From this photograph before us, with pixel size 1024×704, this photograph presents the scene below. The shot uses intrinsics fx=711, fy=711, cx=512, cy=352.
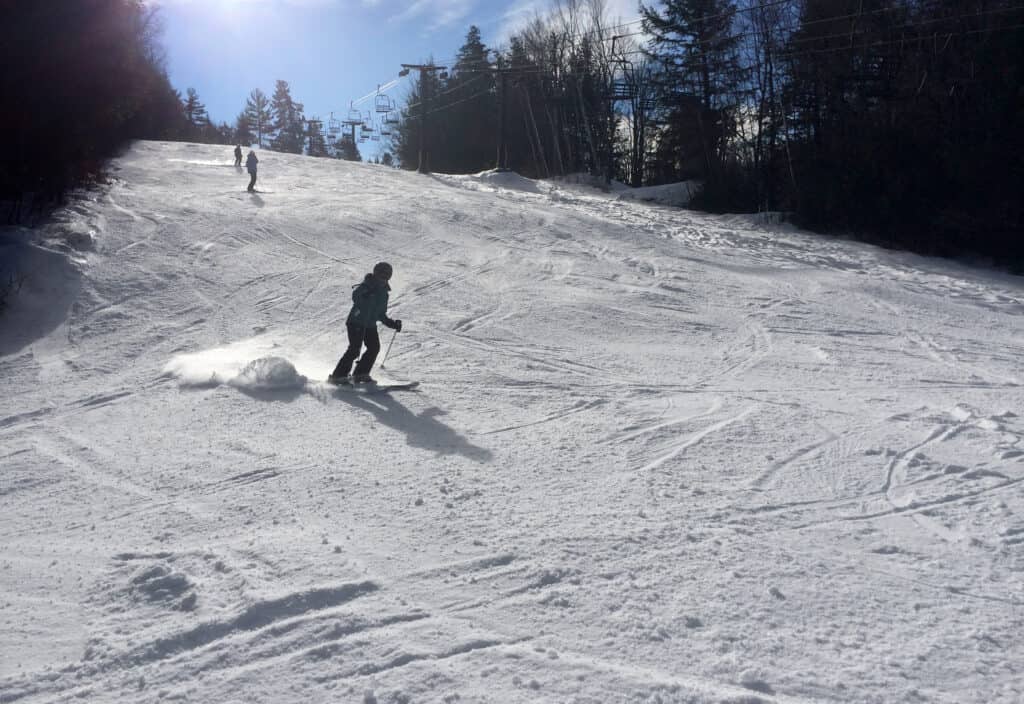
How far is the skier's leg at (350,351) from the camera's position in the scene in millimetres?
8484

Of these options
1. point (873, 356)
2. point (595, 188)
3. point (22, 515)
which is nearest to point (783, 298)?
point (873, 356)

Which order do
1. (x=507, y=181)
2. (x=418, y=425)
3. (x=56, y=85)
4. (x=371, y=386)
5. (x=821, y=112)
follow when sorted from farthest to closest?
(x=507, y=181) < (x=821, y=112) < (x=56, y=85) < (x=371, y=386) < (x=418, y=425)

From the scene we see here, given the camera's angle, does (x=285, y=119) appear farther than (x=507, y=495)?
Yes

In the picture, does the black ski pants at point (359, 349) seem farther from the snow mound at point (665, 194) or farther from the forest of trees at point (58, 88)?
the snow mound at point (665, 194)

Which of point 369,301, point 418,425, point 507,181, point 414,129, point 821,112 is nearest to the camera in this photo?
point 418,425

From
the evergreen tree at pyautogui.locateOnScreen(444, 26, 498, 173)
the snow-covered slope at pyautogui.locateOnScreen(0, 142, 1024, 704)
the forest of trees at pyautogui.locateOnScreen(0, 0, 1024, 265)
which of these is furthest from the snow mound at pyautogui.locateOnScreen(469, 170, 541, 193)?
the evergreen tree at pyautogui.locateOnScreen(444, 26, 498, 173)

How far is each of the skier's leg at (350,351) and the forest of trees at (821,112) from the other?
17204 millimetres

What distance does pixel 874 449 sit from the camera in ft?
21.5

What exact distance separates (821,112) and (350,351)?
80.5ft

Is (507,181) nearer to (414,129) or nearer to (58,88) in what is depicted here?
(58,88)

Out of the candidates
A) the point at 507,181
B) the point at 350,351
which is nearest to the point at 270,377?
the point at 350,351

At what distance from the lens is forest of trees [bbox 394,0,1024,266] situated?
20156mm

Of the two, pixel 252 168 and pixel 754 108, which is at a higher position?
pixel 754 108

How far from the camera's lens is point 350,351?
28.1ft
